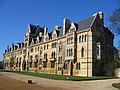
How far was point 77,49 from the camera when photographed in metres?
55.1

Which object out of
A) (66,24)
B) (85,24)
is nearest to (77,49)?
(85,24)

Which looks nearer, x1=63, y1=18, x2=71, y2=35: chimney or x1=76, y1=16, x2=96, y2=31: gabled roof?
x1=76, y1=16, x2=96, y2=31: gabled roof

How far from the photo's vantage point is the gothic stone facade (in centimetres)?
5153

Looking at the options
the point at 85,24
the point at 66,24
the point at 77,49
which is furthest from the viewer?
the point at 66,24

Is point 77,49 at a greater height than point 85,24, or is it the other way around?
point 85,24

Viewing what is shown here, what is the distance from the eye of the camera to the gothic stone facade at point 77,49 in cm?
5153

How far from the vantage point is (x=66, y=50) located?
58375 millimetres

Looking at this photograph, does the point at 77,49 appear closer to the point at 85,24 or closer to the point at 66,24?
the point at 85,24

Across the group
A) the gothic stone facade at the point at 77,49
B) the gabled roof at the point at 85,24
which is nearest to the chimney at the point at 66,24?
the gothic stone facade at the point at 77,49

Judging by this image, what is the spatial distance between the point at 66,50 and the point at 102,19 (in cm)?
1421

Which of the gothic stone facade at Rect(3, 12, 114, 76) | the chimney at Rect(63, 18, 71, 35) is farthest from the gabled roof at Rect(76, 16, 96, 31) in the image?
the chimney at Rect(63, 18, 71, 35)

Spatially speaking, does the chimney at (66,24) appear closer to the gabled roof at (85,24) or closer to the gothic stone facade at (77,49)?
the gothic stone facade at (77,49)

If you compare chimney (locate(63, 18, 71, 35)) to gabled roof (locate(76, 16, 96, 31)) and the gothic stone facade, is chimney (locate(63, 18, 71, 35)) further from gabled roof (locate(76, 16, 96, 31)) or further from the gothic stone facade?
gabled roof (locate(76, 16, 96, 31))

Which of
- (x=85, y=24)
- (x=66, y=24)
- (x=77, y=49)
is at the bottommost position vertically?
(x=77, y=49)
